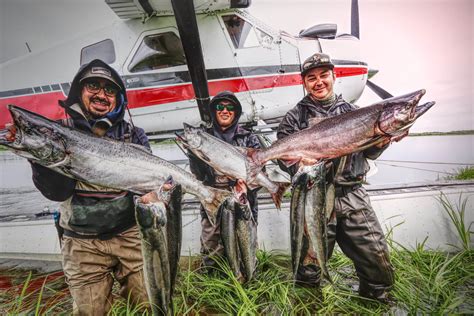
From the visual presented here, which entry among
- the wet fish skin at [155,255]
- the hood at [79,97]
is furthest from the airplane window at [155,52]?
the wet fish skin at [155,255]

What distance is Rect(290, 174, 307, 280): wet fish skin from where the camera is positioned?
1.80m

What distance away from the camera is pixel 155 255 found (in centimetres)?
145

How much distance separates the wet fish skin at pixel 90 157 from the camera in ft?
4.69

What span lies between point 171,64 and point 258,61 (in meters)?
1.58

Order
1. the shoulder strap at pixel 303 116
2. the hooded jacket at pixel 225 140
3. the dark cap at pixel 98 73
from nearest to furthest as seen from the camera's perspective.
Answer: the dark cap at pixel 98 73, the shoulder strap at pixel 303 116, the hooded jacket at pixel 225 140

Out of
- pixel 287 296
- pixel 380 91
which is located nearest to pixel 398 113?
pixel 287 296

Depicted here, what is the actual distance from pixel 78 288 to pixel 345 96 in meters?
5.20

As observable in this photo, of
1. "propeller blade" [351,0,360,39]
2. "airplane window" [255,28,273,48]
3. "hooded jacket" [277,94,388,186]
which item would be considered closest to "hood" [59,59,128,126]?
"hooded jacket" [277,94,388,186]

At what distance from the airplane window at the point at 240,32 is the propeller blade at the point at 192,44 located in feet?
5.19

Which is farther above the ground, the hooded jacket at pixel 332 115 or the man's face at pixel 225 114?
the man's face at pixel 225 114

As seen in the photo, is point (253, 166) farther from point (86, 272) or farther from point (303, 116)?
point (86, 272)

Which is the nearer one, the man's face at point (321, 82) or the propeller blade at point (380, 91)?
the man's face at point (321, 82)

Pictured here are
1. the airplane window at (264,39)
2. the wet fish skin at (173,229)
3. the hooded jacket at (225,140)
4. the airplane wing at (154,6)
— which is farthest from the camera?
the airplane window at (264,39)

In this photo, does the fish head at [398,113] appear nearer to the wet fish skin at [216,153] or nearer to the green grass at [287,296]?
the wet fish skin at [216,153]
